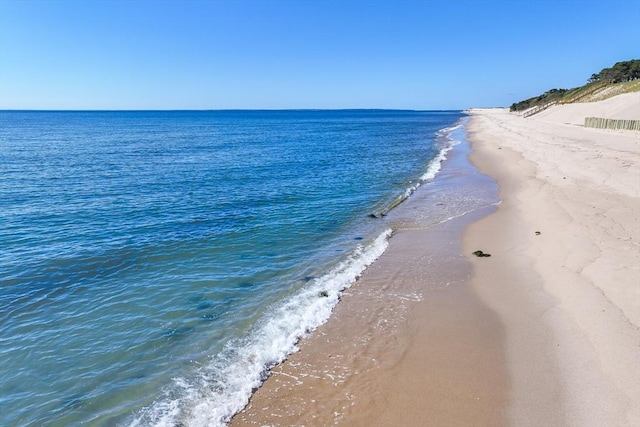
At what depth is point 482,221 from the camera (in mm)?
17266

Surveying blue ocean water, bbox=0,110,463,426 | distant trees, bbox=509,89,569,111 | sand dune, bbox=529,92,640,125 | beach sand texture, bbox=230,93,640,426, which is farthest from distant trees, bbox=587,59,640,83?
beach sand texture, bbox=230,93,640,426

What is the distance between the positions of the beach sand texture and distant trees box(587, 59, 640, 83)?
99.9m

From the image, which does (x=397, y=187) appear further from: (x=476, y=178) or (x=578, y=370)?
(x=578, y=370)

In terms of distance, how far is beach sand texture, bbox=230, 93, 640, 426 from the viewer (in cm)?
625

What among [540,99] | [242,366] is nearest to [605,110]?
[242,366]

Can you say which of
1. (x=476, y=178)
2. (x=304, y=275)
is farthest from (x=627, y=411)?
(x=476, y=178)

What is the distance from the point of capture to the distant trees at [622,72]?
290 feet

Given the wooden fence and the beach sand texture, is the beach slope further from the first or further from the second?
the wooden fence

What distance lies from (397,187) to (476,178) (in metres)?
6.64

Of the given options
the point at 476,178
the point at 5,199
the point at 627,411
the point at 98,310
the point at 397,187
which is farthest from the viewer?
the point at 476,178

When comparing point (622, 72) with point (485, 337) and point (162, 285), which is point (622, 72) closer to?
point (485, 337)

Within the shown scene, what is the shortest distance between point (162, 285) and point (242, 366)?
16.6 feet

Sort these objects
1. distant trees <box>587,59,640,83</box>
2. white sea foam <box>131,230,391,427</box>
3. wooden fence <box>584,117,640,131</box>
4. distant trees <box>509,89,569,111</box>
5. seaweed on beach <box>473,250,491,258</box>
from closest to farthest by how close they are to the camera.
Answer: white sea foam <box>131,230,391,427</box> < seaweed on beach <box>473,250,491,258</box> < wooden fence <box>584,117,640,131</box> < distant trees <box>587,59,640,83</box> < distant trees <box>509,89,569,111</box>

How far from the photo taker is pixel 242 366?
7.67 meters
